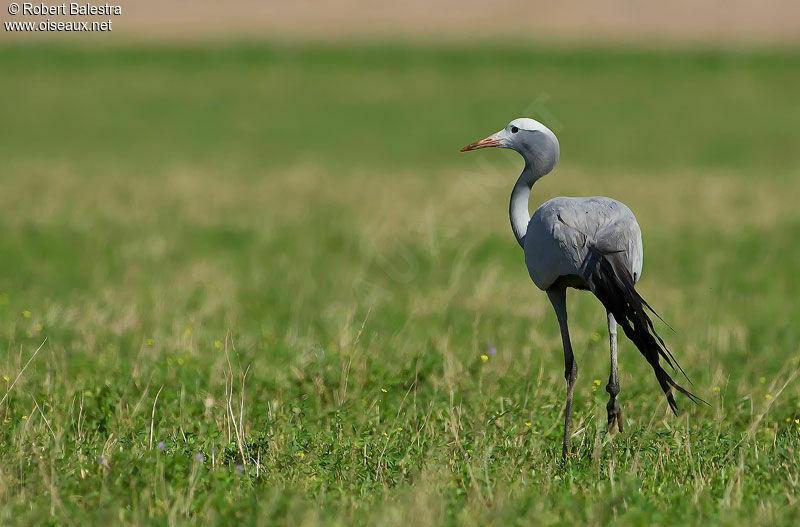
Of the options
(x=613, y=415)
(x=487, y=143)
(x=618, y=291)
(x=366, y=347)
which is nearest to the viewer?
(x=618, y=291)

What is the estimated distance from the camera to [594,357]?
25.2 ft

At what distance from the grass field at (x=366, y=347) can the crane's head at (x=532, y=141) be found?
11 cm

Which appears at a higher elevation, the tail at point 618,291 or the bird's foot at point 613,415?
the tail at point 618,291

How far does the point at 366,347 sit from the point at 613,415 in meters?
2.55

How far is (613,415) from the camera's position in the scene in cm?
538

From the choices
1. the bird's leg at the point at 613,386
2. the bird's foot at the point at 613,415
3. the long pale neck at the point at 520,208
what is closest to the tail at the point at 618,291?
the bird's leg at the point at 613,386

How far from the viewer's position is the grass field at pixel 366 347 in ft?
14.7

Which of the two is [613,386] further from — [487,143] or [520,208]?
[487,143]

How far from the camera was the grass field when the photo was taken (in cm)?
447

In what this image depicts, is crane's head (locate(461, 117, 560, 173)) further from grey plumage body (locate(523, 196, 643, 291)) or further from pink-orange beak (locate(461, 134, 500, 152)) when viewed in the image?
grey plumage body (locate(523, 196, 643, 291))

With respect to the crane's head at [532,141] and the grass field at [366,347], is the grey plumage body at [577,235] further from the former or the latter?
the grass field at [366,347]

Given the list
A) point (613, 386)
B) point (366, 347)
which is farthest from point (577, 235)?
point (366, 347)

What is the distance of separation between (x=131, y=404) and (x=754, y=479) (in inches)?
144

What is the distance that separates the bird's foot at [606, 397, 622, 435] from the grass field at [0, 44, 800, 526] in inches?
4.5
